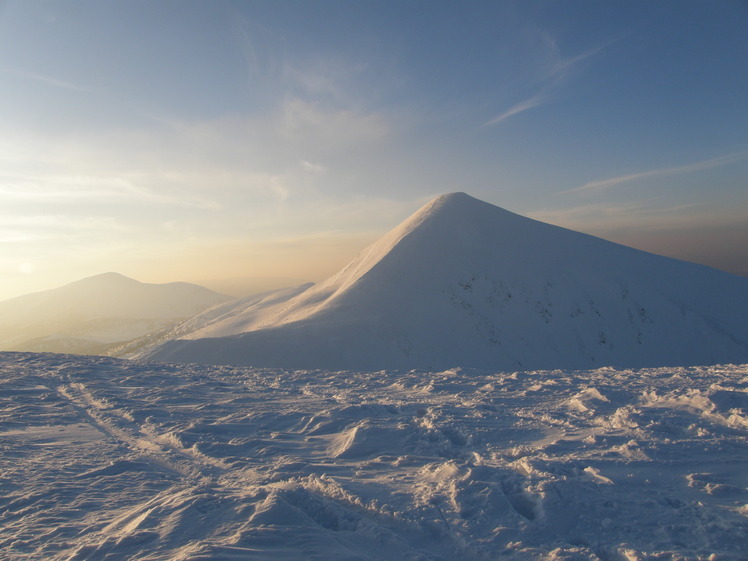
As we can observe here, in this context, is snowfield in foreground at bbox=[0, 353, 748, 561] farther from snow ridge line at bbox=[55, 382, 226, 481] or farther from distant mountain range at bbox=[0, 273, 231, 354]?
distant mountain range at bbox=[0, 273, 231, 354]

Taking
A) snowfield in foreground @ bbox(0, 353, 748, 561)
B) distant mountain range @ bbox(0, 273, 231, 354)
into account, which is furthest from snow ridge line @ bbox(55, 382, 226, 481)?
distant mountain range @ bbox(0, 273, 231, 354)

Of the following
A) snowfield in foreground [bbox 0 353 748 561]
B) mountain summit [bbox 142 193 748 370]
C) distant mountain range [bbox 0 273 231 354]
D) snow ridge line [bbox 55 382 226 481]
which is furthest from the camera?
distant mountain range [bbox 0 273 231 354]

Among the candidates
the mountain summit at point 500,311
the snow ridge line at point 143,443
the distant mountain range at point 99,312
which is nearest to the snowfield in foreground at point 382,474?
the snow ridge line at point 143,443

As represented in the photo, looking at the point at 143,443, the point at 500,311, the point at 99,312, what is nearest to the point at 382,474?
the point at 143,443

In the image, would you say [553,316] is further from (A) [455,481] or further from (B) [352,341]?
(A) [455,481]

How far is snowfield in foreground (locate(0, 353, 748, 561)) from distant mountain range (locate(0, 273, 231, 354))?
91.5 metres

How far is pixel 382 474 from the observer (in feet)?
19.4

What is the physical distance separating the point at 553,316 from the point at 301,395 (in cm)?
2025

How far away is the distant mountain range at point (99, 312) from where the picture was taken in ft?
357

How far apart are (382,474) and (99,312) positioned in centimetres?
17140

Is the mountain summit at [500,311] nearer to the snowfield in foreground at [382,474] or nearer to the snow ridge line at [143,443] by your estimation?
the snow ridge line at [143,443]

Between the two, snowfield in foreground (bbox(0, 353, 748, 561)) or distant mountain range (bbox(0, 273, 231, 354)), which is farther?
distant mountain range (bbox(0, 273, 231, 354))

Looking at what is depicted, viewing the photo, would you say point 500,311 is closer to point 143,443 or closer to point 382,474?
point 382,474

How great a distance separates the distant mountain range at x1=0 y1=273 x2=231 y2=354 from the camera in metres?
109
